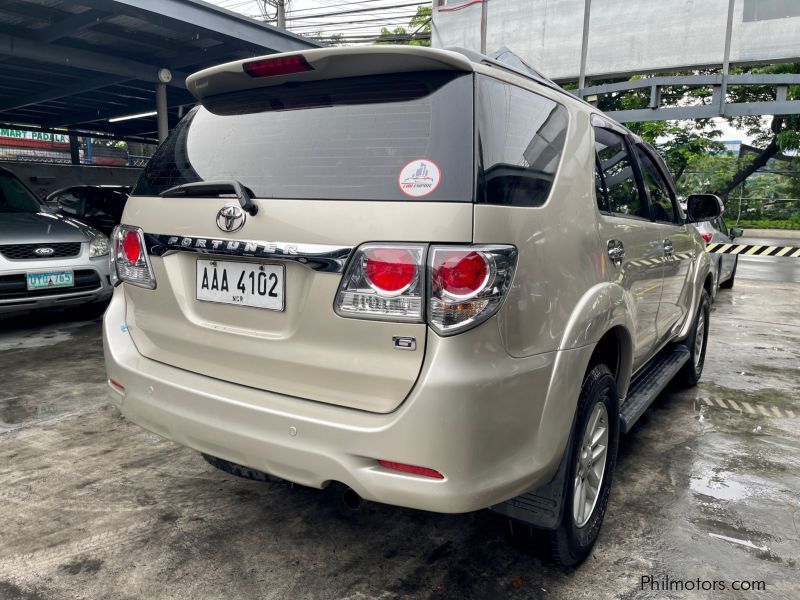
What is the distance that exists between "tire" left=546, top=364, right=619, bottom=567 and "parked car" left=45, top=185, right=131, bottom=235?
8.83 m

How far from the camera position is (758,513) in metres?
2.71

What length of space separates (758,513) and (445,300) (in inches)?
77.4

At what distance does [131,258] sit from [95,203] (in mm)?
8421

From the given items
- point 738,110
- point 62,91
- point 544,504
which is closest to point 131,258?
point 544,504

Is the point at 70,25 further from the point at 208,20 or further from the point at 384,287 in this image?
the point at 384,287

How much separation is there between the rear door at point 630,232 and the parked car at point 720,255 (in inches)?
207

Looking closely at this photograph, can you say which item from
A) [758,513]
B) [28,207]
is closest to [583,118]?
[758,513]

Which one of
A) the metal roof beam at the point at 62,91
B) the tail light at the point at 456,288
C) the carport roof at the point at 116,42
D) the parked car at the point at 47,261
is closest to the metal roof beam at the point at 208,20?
the carport roof at the point at 116,42

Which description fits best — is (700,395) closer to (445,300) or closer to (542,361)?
(542,361)

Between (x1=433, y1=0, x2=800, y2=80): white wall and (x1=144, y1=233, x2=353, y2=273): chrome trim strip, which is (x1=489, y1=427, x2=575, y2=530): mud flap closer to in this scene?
(x1=144, y1=233, x2=353, y2=273): chrome trim strip

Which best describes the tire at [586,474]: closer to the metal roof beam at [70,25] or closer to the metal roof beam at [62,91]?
the metal roof beam at [70,25]

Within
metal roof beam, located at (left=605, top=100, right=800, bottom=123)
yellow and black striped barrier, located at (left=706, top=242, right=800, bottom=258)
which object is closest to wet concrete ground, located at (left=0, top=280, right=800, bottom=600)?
yellow and black striped barrier, located at (left=706, top=242, right=800, bottom=258)

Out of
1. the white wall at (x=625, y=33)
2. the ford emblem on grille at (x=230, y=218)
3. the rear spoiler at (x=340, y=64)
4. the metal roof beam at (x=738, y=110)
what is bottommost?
the ford emblem on grille at (x=230, y=218)

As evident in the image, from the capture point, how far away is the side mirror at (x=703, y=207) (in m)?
3.71
